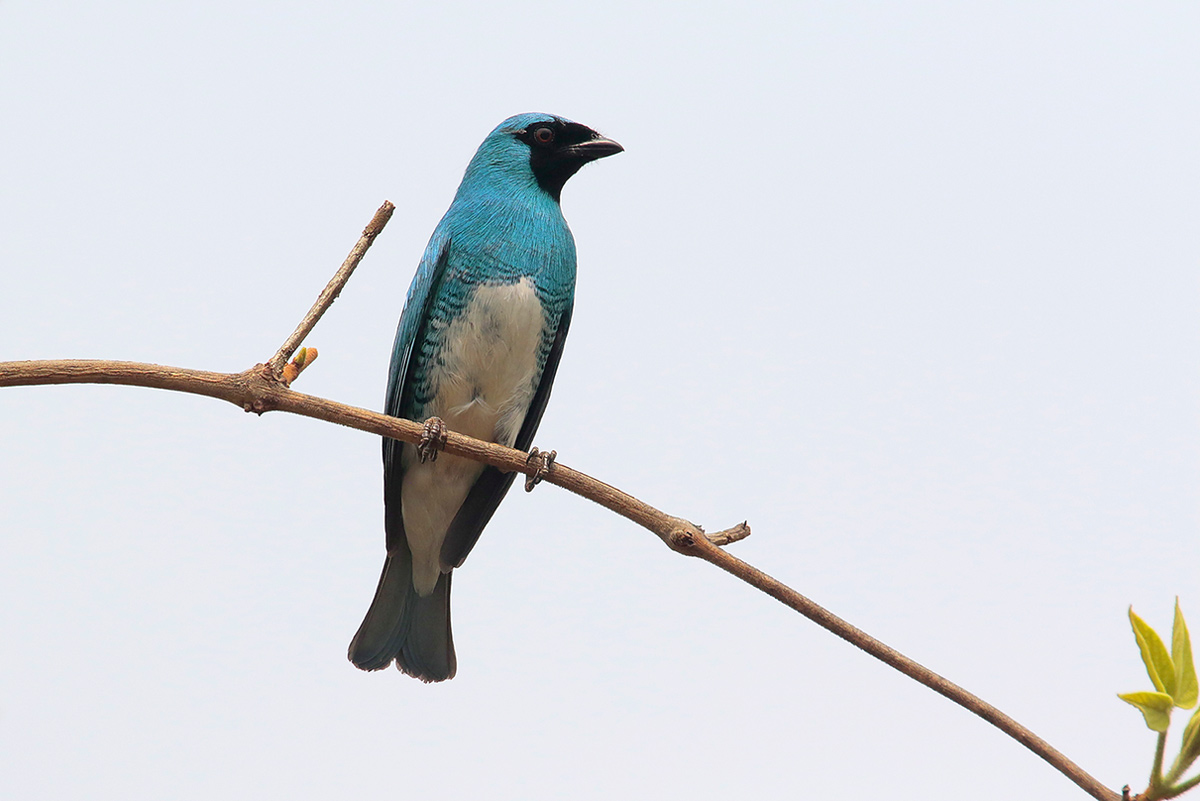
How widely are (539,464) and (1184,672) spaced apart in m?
1.72

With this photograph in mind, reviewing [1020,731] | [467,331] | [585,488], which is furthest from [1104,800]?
[467,331]

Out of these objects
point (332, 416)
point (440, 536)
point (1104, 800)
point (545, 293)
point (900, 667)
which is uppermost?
point (545, 293)

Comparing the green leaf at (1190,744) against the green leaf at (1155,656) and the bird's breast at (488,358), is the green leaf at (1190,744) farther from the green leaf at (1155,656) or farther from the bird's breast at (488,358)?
the bird's breast at (488,358)

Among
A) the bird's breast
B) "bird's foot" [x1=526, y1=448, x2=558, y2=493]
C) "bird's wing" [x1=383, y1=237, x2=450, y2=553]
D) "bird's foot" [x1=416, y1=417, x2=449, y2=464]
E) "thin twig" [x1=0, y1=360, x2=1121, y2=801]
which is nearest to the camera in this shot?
"thin twig" [x1=0, y1=360, x2=1121, y2=801]

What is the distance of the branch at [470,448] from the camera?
2.02 meters

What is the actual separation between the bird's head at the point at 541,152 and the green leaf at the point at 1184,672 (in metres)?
3.14

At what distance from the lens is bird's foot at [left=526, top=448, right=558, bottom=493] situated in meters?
2.90

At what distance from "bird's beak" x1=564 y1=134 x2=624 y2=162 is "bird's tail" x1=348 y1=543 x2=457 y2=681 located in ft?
6.30

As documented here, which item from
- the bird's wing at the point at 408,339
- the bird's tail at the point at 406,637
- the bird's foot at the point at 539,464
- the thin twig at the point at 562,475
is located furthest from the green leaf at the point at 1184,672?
the bird's tail at the point at 406,637

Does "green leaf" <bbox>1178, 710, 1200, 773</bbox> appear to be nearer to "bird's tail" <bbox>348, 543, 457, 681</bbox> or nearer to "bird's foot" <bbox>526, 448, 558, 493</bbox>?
"bird's foot" <bbox>526, 448, 558, 493</bbox>

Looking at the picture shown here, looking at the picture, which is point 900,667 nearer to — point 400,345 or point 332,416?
point 332,416

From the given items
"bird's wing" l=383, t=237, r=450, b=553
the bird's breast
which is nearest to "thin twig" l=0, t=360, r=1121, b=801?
the bird's breast

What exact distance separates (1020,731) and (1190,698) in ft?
0.94

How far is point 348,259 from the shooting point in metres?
2.88
